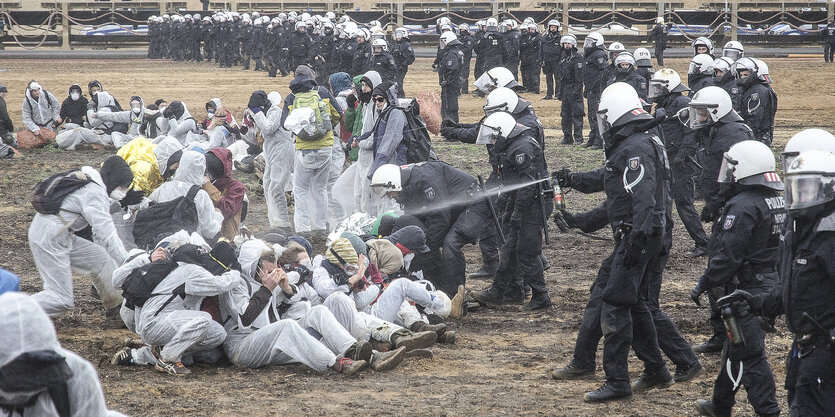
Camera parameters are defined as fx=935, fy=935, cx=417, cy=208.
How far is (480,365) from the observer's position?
7.36 metres

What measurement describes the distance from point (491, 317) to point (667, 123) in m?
4.51

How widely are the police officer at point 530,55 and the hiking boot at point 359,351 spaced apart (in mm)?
20614

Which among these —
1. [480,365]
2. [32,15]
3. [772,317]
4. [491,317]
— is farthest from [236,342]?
[32,15]

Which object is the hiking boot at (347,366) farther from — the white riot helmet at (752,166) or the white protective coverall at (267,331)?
the white riot helmet at (752,166)

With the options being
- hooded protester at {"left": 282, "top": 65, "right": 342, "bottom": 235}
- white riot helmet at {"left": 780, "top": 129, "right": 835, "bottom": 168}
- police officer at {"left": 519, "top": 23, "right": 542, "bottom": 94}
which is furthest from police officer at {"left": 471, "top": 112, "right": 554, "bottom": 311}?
police officer at {"left": 519, "top": 23, "right": 542, "bottom": 94}

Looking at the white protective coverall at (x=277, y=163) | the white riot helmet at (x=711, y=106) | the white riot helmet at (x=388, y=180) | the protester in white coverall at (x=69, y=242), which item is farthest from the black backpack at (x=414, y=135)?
the protester in white coverall at (x=69, y=242)

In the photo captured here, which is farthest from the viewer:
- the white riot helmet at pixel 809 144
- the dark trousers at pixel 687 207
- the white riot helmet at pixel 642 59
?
the white riot helmet at pixel 642 59

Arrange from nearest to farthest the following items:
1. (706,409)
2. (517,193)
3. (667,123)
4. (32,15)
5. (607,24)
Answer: (706,409) < (517,193) < (667,123) < (607,24) < (32,15)

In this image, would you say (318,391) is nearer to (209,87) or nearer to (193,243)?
(193,243)

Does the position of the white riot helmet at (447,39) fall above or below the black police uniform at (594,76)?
above

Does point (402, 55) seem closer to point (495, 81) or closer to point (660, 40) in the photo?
point (660, 40)

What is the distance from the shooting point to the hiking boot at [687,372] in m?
6.84

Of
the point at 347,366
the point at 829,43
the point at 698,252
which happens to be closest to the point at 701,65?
the point at 698,252

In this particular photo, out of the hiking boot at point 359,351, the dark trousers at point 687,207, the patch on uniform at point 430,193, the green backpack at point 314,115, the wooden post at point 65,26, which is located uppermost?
the wooden post at point 65,26
